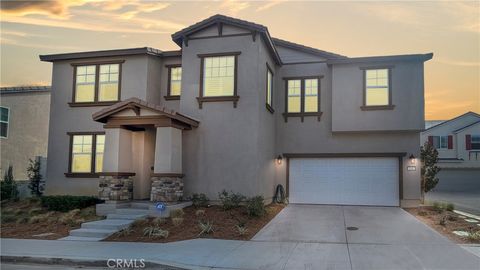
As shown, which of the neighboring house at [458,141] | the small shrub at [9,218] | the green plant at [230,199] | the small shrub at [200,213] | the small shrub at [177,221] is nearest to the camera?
the small shrub at [177,221]

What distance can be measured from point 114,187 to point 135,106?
2.85 meters

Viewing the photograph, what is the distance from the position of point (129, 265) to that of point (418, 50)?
1452cm

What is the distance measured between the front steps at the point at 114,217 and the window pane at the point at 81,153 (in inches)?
148

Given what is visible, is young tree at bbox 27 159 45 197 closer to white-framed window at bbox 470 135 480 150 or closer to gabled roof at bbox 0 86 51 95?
gabled roof at bbox 0 86 51 95

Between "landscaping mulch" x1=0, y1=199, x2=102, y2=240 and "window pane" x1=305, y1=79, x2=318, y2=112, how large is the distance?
963 cm

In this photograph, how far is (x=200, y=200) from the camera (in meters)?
15.5

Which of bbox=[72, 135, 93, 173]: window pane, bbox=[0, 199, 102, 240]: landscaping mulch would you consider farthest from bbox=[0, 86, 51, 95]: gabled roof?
bbox=[0, 199, 102, 240]: landscaping mulch

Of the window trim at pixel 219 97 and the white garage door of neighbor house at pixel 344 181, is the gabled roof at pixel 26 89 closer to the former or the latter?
the window trim at pixel 219 97

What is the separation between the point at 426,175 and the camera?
19.1 m

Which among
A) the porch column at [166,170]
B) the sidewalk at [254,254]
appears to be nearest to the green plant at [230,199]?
the porch column at [166,170]

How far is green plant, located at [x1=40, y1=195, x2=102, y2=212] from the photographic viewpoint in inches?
615

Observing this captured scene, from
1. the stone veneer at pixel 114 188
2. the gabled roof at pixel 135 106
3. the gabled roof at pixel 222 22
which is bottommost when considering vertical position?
the stone veneer at pixel 114 188

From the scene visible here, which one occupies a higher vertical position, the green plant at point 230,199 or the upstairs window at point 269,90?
the upstairs window at point 269,90

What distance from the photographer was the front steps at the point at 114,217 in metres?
12.5
